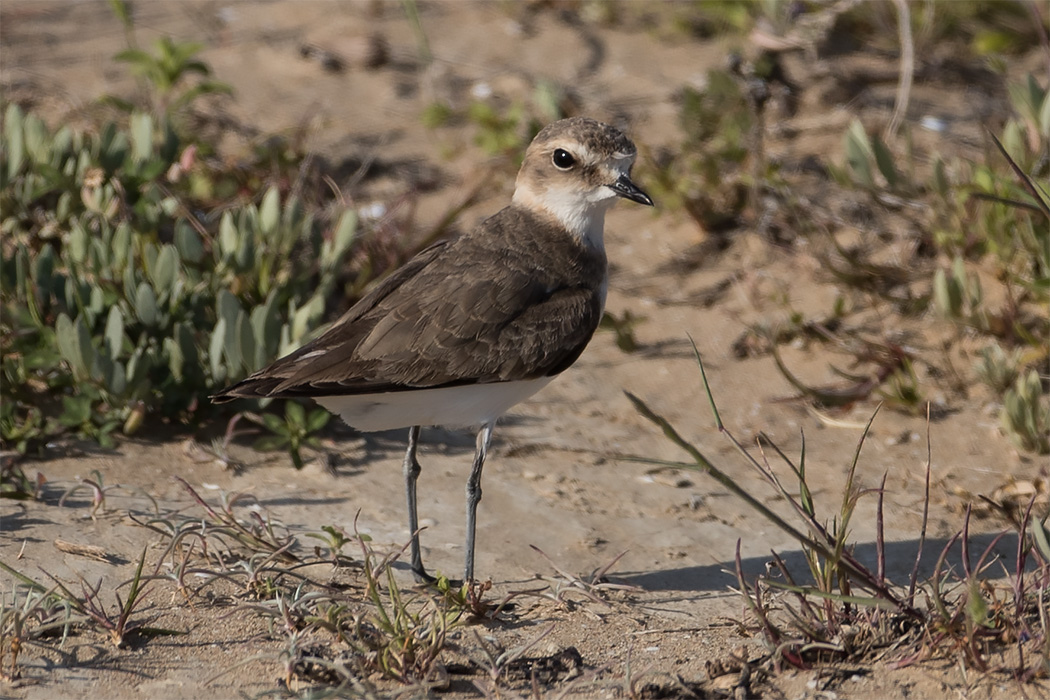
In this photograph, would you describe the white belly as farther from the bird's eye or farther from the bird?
the bird's eye

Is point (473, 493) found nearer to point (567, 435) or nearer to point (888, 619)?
point (567, 435)

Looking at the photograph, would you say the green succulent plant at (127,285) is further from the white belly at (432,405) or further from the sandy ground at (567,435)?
the white belly at (432,405)

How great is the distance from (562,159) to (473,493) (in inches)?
60.6

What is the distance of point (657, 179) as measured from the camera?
7523mm

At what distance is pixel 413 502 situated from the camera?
494 cm

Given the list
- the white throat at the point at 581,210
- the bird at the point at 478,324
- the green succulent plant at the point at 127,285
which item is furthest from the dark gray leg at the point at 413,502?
the white throat at the point at 581,210

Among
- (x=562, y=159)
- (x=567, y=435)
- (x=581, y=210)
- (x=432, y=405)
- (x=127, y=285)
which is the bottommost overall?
(x=567, y=435)

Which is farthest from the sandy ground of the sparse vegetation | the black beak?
the black beak

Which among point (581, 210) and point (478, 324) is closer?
point (478, 324)

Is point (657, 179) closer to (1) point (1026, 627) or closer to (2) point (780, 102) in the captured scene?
(2) point (780, 102)

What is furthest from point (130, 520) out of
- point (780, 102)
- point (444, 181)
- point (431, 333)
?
point (780, 102)

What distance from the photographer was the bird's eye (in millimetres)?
5281

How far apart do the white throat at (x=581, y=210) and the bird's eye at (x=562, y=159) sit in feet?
0.36

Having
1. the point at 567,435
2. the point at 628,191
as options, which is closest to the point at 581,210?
the point at 628,191
